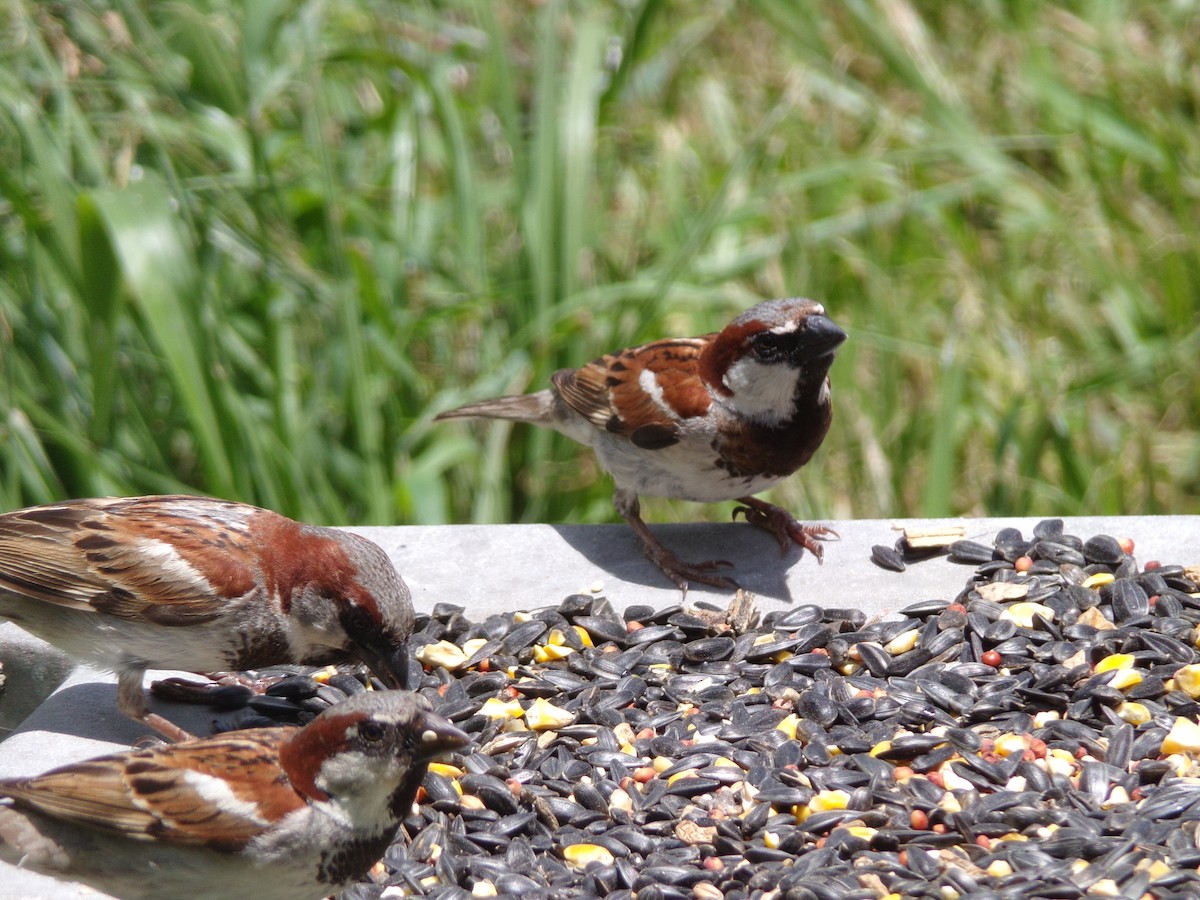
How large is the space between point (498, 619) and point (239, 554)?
666mm

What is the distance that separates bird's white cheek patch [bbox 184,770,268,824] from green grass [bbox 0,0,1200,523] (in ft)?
5.21

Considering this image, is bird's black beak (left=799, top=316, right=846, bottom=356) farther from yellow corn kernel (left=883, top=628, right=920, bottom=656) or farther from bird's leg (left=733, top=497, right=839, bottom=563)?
yellow corn kernel (left=883, top=628, right=920, bottom=656)

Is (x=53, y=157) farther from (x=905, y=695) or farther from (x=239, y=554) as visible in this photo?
(x=905, y=695)

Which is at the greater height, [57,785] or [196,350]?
[196,350]

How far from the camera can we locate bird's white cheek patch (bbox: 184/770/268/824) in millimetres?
2246

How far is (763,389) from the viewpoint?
358 cm

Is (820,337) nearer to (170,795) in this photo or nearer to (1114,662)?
(1114,662)

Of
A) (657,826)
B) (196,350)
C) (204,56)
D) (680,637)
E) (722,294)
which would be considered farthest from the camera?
(722,294)

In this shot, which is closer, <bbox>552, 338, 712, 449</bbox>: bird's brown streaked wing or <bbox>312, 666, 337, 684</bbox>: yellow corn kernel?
<bbox>312, 666, 337, 684</bbox>: yellow corn kernel

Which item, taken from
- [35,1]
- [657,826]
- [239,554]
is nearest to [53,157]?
[35,1]

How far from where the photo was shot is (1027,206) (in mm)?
5902

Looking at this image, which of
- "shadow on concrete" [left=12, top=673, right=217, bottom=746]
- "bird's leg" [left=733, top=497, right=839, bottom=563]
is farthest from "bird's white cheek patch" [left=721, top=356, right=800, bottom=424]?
"shadow on concrete" [left=12, top=673, right=217, bottom=746]

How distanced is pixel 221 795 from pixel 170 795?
0.27ft

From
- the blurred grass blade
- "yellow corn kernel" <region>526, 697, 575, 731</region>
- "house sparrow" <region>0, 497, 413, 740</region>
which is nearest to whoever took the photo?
"house sparrow" <region>0, 497, 413, 740</region>
